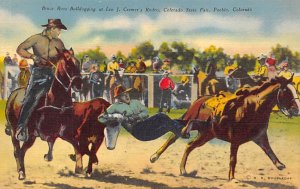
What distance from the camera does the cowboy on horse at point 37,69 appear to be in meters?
4.36

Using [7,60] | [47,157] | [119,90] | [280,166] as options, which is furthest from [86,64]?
[280,166]

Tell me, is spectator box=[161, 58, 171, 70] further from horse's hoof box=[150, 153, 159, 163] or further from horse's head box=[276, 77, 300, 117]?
horse's head box=[276, 77, 300, 117]

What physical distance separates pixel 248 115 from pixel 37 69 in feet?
4.49

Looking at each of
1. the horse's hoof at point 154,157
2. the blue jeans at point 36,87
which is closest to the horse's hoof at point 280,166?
the horse's hoof at point 154,157

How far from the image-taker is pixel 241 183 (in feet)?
14.5

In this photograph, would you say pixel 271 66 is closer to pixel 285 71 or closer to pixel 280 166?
pixel 285 71

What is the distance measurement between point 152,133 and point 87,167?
0.47 meters

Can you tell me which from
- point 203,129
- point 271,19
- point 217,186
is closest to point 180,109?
point 203,129

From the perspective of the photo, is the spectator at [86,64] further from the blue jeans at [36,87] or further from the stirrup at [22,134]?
the stirrup at [22,134]

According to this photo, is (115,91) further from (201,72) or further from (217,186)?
(217,186)

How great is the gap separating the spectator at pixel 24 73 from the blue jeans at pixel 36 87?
0.05m

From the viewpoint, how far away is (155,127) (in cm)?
445

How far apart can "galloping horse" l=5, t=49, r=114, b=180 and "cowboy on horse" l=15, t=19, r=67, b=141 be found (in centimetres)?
3

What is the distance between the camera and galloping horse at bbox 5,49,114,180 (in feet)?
14.3
